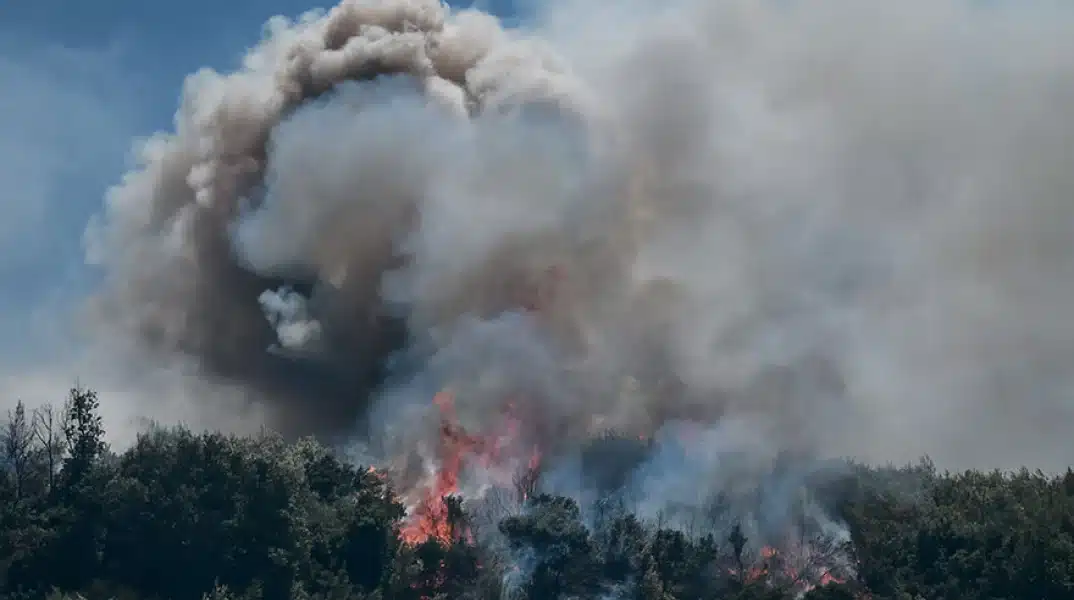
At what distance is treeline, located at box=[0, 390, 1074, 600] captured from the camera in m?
64.6

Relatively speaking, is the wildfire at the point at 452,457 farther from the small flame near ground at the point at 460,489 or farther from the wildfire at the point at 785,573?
the wildfire at the point at 785,573

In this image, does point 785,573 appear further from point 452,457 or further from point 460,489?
point 452,457

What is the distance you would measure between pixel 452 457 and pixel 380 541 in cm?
1469

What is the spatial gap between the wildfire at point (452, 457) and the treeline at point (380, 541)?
339 cm

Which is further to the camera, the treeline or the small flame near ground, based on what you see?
the small flame near ground

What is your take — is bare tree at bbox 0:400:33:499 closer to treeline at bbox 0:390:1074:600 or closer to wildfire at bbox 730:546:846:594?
treeline at bbox 0:390:1074:600

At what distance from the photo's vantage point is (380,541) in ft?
232

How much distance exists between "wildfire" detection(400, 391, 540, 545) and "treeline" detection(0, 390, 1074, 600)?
3.39 m

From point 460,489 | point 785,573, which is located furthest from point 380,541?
point 785,573

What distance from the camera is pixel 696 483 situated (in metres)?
86.1

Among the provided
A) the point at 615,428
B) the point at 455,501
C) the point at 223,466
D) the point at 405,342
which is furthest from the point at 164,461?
the point at 615,428

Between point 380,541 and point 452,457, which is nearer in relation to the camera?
point 380,541

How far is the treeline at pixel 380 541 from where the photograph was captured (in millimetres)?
64562

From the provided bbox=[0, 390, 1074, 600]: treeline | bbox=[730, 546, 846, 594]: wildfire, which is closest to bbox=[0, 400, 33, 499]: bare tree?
bbox=[0, 390, 1074, 600]: treeline
